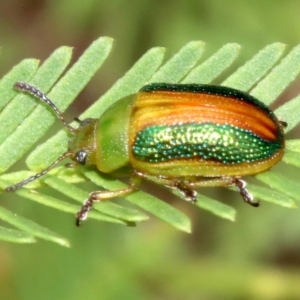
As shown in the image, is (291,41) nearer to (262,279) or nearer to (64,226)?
(262,279)

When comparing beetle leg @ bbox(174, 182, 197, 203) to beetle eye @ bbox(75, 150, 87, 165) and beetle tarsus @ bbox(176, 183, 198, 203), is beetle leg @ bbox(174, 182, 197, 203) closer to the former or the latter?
beetle tarsus @ bbox(176, 183, 198, 203)

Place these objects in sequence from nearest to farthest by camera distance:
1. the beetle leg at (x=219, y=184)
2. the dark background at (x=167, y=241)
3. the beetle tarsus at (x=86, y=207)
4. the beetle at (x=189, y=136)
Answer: the beetle tarsus at (x=86, y=207), the beetle leg at (x=219, y=184), the beetle at (x=189, y=136), the dark background at (x=167, y=241)

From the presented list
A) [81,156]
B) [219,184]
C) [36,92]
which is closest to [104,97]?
[81,156]

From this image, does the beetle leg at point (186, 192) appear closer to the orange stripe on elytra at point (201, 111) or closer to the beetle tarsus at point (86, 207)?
the orange stripe on elytra at point (201, 111)

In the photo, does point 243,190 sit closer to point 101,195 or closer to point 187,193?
point 187,193

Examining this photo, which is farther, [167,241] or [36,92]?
[167,241]

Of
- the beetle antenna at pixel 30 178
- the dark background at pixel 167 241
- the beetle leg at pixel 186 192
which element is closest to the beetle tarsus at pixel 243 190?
the beetle leg at pixel 186 192

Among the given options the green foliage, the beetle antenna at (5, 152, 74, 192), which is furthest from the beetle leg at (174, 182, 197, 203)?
the beetle antenna at (5, 152, 74, 192)
